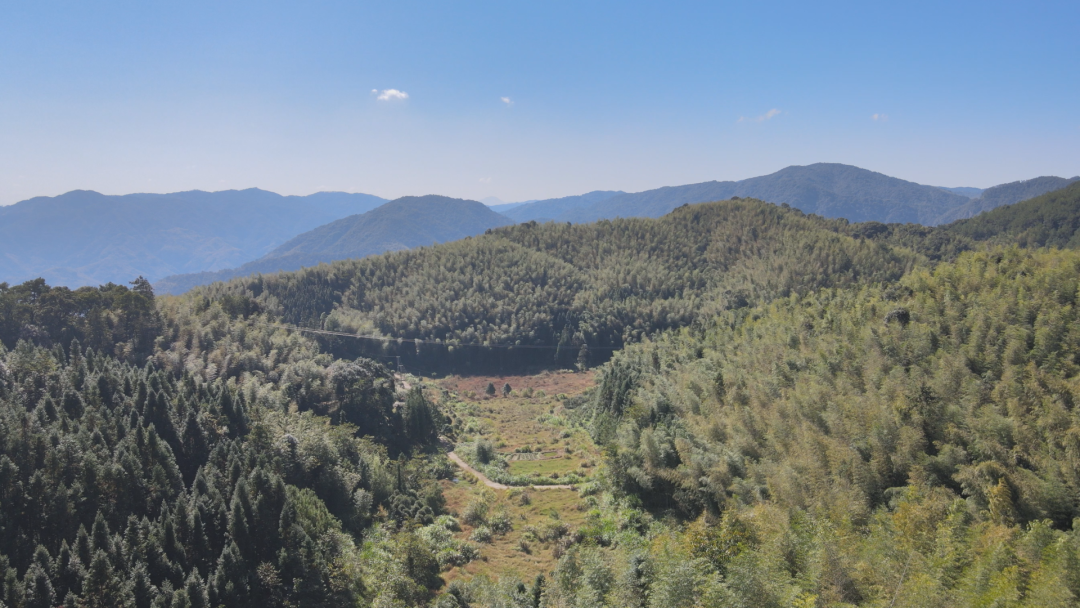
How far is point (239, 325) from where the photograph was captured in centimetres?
6988

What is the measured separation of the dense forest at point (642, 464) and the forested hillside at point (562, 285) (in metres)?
37.6

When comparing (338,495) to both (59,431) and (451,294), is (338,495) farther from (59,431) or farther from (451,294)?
(451,294)

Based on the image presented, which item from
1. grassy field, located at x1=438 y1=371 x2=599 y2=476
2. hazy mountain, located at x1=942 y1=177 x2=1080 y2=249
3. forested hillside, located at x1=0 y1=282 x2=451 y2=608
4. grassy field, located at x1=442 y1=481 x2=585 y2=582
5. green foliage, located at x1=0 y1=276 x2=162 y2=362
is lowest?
grassy field, located at x1=438 y1=371 x2=599 y2=476

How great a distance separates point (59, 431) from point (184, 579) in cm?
1512

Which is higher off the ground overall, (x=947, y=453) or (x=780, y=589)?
(x=947, y=453)

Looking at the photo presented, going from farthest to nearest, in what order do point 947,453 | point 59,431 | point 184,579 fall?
1. point 59,431
2. point 184,579
3. point 947,453

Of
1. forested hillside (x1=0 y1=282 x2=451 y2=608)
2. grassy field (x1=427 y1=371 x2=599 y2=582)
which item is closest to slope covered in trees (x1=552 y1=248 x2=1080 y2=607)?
grassy field (x1=427 y1=371 x2=599 y2=582)

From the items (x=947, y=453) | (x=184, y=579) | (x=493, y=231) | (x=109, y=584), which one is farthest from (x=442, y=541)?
(x=493, y=231)

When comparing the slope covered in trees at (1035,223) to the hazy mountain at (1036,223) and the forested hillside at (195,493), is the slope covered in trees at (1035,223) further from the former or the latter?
the forested hillside at (195,493)

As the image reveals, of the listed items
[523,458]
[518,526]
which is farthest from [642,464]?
[523,458]

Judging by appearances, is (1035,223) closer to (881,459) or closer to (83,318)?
(881,459)

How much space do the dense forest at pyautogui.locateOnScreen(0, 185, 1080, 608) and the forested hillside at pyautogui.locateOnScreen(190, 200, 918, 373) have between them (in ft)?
123

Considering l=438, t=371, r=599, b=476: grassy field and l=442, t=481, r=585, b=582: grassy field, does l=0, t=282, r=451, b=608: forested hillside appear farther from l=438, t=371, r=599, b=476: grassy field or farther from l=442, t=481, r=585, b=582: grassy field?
l=438, t=371, r=599, b=476: grassy field

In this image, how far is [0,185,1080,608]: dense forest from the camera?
18.5 meters
